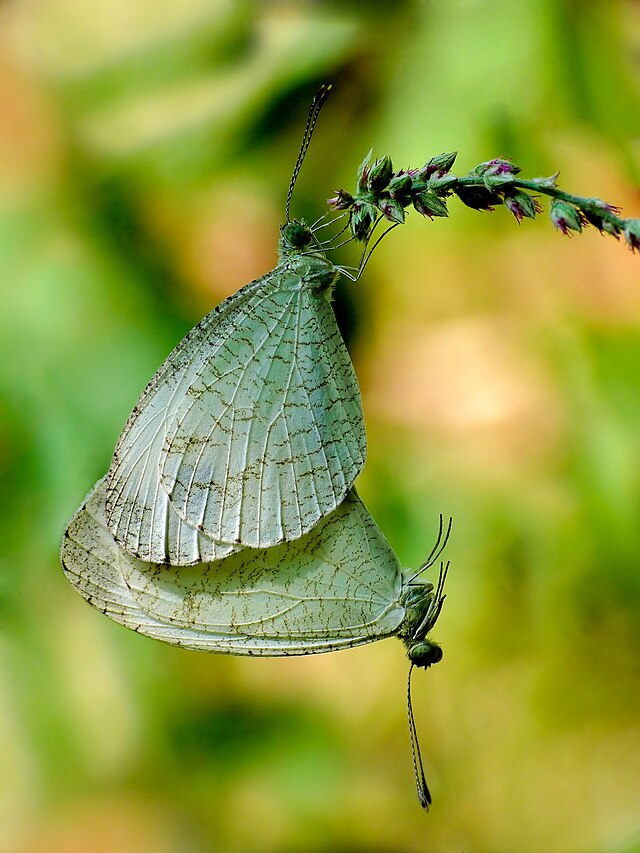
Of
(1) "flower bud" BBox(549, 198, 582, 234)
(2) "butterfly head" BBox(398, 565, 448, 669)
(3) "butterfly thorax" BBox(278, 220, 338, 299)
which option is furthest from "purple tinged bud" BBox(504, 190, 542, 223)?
(2) "butterfly head" BBox(398, 565, 448, 669)

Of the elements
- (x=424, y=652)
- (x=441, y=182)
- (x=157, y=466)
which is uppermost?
(x=441, y=182)

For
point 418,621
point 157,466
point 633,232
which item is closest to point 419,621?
point 418,621

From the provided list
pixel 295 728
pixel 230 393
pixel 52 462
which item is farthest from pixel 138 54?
pixel 295 728

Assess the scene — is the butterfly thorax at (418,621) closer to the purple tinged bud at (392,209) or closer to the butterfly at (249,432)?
the butterfly at (249,432)

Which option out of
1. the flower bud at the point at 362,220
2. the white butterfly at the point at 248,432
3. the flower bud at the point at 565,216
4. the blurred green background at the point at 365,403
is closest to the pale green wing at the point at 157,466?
the white butterfly at the point at 248,432

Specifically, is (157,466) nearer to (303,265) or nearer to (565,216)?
(303,265)
